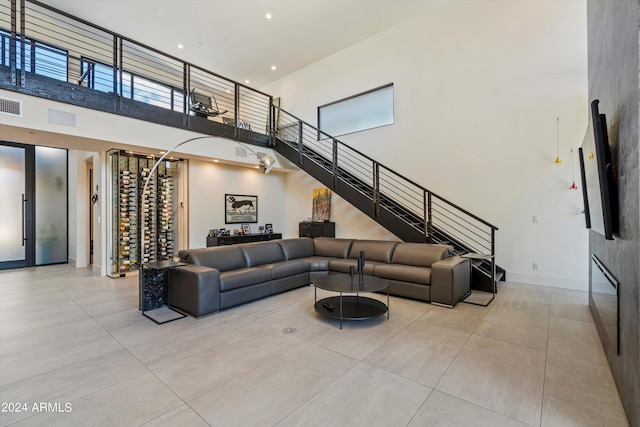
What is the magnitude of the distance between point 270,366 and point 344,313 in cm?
124

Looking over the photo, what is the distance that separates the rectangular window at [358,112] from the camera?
23.5ft

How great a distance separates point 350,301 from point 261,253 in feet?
5.95

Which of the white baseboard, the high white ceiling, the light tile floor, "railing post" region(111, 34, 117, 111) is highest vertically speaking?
the high white ceiling

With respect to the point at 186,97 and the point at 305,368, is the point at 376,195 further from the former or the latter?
the point at 186,97

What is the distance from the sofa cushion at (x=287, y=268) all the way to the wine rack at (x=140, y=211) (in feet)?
10.2

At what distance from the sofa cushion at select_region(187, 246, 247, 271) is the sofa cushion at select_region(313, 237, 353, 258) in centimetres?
175

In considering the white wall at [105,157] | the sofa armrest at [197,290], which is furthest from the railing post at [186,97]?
the sofa armrest at [197,290]

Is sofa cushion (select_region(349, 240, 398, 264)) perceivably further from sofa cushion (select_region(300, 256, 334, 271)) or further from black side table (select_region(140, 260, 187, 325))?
black side table (select_region(140, 260, 187, 325))

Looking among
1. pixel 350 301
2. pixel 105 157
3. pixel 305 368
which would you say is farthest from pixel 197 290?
pixel 105 157

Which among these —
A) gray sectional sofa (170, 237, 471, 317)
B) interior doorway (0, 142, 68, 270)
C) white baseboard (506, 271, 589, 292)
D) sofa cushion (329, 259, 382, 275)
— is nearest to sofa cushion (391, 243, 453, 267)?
gray sectional sofa (170, 237, 471, 317)

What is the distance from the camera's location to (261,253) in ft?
16.0

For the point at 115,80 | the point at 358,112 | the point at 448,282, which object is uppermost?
the point at 358,112

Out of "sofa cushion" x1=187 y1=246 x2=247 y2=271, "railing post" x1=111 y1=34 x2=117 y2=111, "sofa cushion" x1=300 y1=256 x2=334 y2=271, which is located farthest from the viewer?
"sofa cushion" x1=300 y1=256 x2=334 y2=271

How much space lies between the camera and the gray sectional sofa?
3680 mm
